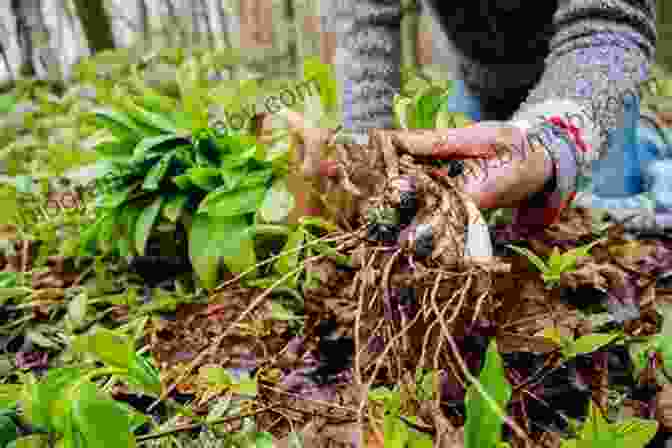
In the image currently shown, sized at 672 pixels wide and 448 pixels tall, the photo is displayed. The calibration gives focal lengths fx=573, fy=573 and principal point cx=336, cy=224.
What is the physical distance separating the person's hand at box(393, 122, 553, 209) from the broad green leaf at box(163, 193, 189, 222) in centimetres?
61

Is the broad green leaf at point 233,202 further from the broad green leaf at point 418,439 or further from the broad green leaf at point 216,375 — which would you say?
the broad green leaf at point 418,439

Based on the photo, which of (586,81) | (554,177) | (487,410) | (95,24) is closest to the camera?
(487,410)

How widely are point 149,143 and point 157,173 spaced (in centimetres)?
9

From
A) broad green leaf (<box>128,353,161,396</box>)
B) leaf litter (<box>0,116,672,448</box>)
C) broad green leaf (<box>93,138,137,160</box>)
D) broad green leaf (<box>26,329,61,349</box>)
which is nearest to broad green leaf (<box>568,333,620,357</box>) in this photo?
leaf litter (<box>0,116,672,448</box>)

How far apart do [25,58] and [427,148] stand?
3.99 m

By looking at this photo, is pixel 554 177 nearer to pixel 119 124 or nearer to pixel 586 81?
pixel 586 81

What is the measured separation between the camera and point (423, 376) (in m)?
0.68

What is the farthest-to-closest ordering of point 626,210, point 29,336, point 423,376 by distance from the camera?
point 626,210 → point 29,336 → point 423,376

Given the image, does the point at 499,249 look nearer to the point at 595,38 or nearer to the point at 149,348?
the point at 595,38

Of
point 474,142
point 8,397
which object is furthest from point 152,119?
point 474,142

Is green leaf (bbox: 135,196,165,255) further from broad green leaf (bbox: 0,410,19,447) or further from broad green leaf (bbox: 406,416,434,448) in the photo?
broad green leaf (bbox: 406,416,434,448)

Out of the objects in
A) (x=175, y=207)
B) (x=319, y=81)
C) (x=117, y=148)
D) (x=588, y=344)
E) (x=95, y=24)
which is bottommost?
(x=588, y=344)

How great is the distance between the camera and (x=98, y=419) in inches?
23.6

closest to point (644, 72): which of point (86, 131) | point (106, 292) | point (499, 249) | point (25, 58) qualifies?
point (499, 249)
